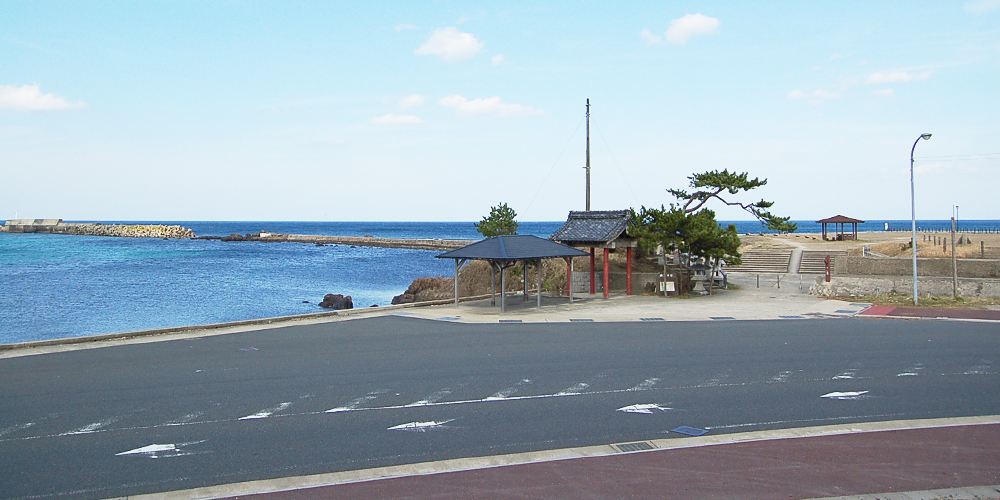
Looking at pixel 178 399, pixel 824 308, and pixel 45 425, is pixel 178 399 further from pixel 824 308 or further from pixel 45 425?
pixel 824 308

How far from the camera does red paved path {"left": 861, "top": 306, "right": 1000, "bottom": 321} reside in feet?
75.1

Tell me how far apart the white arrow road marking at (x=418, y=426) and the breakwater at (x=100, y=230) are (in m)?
159

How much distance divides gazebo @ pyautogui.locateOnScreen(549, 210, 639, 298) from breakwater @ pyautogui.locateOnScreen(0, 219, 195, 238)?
469 ft

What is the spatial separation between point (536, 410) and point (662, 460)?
9.61 ft

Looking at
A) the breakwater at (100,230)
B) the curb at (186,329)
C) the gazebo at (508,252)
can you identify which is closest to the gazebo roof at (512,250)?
the gazebo at (508,252)

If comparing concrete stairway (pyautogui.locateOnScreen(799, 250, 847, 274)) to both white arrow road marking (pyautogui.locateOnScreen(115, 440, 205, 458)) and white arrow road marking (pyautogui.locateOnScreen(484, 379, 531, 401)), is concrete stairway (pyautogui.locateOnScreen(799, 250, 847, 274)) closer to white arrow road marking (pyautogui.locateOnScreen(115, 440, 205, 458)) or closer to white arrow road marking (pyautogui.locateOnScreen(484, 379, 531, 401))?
white arrow road marking (pyautogui.locateOnScreen(484, 379, 531, 401))

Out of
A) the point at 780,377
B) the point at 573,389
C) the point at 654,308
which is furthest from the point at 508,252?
the point at 780,377

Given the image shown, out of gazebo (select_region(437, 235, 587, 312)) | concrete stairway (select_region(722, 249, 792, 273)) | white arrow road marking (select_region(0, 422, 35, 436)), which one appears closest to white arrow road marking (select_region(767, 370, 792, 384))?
gazebo (select_region(437, 235, 587, 312))

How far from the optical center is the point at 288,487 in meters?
7.85

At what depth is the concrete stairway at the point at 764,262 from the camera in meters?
42.1

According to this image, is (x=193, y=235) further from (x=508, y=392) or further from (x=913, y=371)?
(x=913, y=371)

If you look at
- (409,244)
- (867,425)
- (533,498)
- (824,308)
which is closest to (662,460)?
(533,498)

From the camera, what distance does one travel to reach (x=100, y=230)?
527ft

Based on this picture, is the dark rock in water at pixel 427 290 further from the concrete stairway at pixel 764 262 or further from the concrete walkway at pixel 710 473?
the concrete walkway at pixel 710 473
